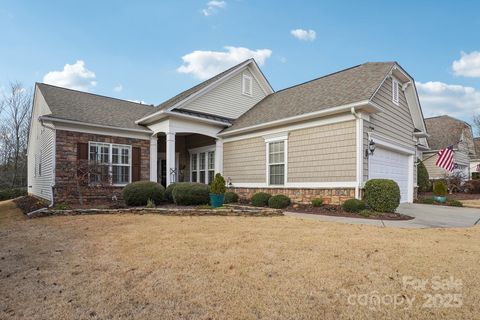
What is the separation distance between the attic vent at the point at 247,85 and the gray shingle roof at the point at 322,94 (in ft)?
3.57

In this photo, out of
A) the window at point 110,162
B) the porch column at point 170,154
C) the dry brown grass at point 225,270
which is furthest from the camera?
the porch column at point 170,154

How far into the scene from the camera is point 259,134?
1239 centimetres

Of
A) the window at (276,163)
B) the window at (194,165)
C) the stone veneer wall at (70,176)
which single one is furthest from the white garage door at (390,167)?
the stone veneer wall at (70,176)

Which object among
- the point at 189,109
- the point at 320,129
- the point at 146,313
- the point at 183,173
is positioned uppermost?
the point at 189,109

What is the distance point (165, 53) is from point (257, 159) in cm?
830

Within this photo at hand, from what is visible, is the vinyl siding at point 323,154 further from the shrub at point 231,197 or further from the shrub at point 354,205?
the shrub at point 231,197

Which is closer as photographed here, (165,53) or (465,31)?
(465,31)

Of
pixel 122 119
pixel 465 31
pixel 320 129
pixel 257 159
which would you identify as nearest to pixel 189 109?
pixel 122 119

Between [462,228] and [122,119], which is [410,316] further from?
[122,119]

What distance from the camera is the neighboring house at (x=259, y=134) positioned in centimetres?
978

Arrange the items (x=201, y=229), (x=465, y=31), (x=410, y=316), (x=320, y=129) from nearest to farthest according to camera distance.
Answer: (x=410, y=316) → (x=201, y=229) → (x=320, y=129) → (x=465, y=31)

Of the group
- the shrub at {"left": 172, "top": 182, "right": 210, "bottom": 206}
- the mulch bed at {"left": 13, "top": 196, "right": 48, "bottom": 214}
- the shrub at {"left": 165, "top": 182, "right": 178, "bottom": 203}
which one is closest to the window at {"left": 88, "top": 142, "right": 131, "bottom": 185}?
the mulch bed at {"left": 13, "top": 196, "right": 48, "bottom": 214}

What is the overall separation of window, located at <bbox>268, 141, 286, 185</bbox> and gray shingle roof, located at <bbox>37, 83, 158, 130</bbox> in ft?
18.9

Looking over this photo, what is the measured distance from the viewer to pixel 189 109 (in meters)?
13.5
